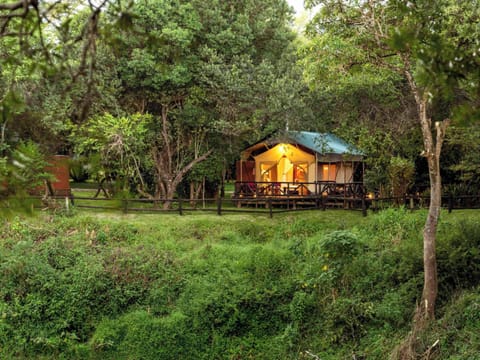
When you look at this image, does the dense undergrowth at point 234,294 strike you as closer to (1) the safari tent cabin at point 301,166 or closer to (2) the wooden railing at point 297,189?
(2) the wooden railing at point 297,189

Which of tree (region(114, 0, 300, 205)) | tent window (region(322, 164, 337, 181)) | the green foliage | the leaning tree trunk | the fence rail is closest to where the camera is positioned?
the green foliage

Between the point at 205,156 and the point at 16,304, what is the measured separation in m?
9.14

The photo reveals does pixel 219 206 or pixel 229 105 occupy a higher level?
pixel 229 105

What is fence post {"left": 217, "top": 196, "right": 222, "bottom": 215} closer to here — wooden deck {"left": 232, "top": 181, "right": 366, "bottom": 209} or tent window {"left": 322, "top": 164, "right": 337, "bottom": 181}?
wooden deck {"left": 232, "top": 181, "right": 366, "bottom": 209}

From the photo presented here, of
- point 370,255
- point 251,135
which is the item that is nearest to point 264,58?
point 251,135

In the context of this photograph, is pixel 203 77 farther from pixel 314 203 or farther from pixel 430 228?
pixel 430 228

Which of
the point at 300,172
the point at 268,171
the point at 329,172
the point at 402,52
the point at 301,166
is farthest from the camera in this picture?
the point at 268,171

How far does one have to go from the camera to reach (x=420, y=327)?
8.32 meters

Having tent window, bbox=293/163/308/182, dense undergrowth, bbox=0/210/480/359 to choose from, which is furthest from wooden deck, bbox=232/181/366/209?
dense undergrowth, bbox=0/210/480/359

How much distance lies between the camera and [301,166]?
19266mm

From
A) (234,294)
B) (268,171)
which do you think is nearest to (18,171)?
(234,294)

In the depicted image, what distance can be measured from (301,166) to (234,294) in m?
9.53

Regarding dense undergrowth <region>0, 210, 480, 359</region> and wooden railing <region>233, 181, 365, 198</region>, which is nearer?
dense undergrowth <region>0, 210, 480, 359</region>

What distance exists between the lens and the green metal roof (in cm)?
1812
